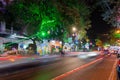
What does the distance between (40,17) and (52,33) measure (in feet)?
39.7

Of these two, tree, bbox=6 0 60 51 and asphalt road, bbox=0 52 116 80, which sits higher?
tree, bbox=6 0 60 51

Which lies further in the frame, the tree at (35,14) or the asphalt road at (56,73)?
the tree at (35,14)

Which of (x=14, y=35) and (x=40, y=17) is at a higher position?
(x=40, y=17)

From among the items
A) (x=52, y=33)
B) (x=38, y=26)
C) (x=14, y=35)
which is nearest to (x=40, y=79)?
(x=14, y=35)

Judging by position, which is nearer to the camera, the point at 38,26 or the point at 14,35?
the point at 14,35

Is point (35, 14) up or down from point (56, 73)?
up

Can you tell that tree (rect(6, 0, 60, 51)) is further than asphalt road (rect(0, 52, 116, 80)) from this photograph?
Yes

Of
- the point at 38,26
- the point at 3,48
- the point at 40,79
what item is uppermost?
the point at 38,26

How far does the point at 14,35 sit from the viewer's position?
164 ft

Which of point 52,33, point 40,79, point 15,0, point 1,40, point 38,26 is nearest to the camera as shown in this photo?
point 40,79

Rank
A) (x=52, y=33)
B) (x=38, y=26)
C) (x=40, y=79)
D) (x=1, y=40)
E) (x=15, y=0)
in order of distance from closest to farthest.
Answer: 1. (x=40, y=79)
2. (x=1, y=40)
3. (x=15, y=0)
4. (x=38, y=26)
5. (x=52, y=33)

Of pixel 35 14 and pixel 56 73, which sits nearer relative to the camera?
pixel 56 73

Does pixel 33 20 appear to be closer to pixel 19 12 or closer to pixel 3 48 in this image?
pixel 19 12

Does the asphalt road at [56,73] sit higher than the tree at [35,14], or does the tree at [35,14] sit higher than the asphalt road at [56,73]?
the tree at [35,14]
